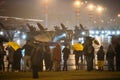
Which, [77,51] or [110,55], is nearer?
[110,55]

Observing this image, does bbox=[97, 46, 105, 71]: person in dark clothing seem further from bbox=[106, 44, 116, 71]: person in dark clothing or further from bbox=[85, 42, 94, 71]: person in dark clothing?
bbox=[85, 42, 94, 71]: person in dark clothing

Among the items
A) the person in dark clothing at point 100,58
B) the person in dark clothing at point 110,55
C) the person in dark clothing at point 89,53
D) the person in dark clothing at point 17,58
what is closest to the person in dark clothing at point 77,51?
the person in dark clothing at point 89,53

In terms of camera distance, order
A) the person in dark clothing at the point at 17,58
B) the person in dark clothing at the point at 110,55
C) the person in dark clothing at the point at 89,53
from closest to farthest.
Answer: the person in dark clothing at the point at 17,58, the person in dark clothing at the point at 89,53, the person in dark clothing at the point at 110,55

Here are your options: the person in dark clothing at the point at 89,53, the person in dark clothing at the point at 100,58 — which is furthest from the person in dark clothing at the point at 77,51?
the person in dark clothing at the point at 100,58

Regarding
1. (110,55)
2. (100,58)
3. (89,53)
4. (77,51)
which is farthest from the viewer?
(77,51)

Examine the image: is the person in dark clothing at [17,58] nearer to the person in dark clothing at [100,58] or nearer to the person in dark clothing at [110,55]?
the person in dark clothing at [100,58]

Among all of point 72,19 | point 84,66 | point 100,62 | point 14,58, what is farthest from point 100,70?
point 72,19

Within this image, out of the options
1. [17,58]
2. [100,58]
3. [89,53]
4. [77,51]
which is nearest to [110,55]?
[100,58]

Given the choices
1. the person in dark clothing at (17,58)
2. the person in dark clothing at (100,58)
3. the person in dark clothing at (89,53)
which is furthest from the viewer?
the person in dark clothing at (100,58)

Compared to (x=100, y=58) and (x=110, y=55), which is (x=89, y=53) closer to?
(x=100, y=58)

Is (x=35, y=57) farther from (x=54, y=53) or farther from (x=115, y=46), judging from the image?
(x=115, y=46)

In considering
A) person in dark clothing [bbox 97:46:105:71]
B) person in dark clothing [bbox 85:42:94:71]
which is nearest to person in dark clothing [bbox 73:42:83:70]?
person in dark clothing [bbox 85:42:94:71]

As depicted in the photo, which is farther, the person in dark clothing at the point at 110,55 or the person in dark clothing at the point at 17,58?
the person in dark clothing at the point at 110,55

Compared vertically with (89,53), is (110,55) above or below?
below
